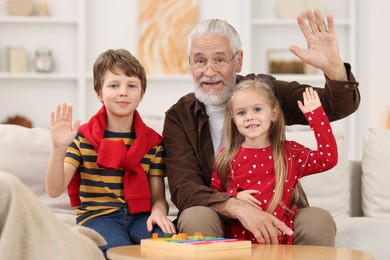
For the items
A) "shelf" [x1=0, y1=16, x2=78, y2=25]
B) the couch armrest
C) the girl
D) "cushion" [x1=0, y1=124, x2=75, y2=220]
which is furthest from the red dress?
"shelf" [x1=0, y1=16, x2=78, y2=25]

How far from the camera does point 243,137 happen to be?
9.09ft

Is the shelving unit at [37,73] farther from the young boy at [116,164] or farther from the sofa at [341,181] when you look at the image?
the young boy at [116,164]

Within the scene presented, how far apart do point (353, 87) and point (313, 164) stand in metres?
0.33

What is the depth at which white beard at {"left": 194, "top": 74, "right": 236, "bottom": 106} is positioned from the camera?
2.94 meters

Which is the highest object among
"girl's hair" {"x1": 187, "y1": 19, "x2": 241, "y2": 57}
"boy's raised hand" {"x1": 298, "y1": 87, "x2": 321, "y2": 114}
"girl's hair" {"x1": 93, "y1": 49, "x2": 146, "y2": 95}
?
"girl's hair" {"x1": 187, "y1": 19, "x2": 241, "y2": 57}

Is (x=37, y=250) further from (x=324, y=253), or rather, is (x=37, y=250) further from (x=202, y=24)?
(x=202, y=24)

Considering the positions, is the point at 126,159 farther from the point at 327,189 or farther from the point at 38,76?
the point at 38,76

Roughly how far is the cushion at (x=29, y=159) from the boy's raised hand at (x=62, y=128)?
2.29 ft

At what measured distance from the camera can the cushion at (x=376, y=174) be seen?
3.42 metres

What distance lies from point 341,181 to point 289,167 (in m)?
0.82

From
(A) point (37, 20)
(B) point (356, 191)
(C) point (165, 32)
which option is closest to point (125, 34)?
(C) point (165, 32)

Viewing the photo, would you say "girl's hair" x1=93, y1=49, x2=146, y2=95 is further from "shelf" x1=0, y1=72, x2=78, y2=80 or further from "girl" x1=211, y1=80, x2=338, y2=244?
"shelf" x1=0, y1=72, x2=78, y2=80

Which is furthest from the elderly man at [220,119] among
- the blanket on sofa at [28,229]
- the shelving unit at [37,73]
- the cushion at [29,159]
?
the shelving unit at [37,73]

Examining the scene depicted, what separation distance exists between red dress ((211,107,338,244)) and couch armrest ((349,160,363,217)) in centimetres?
95
